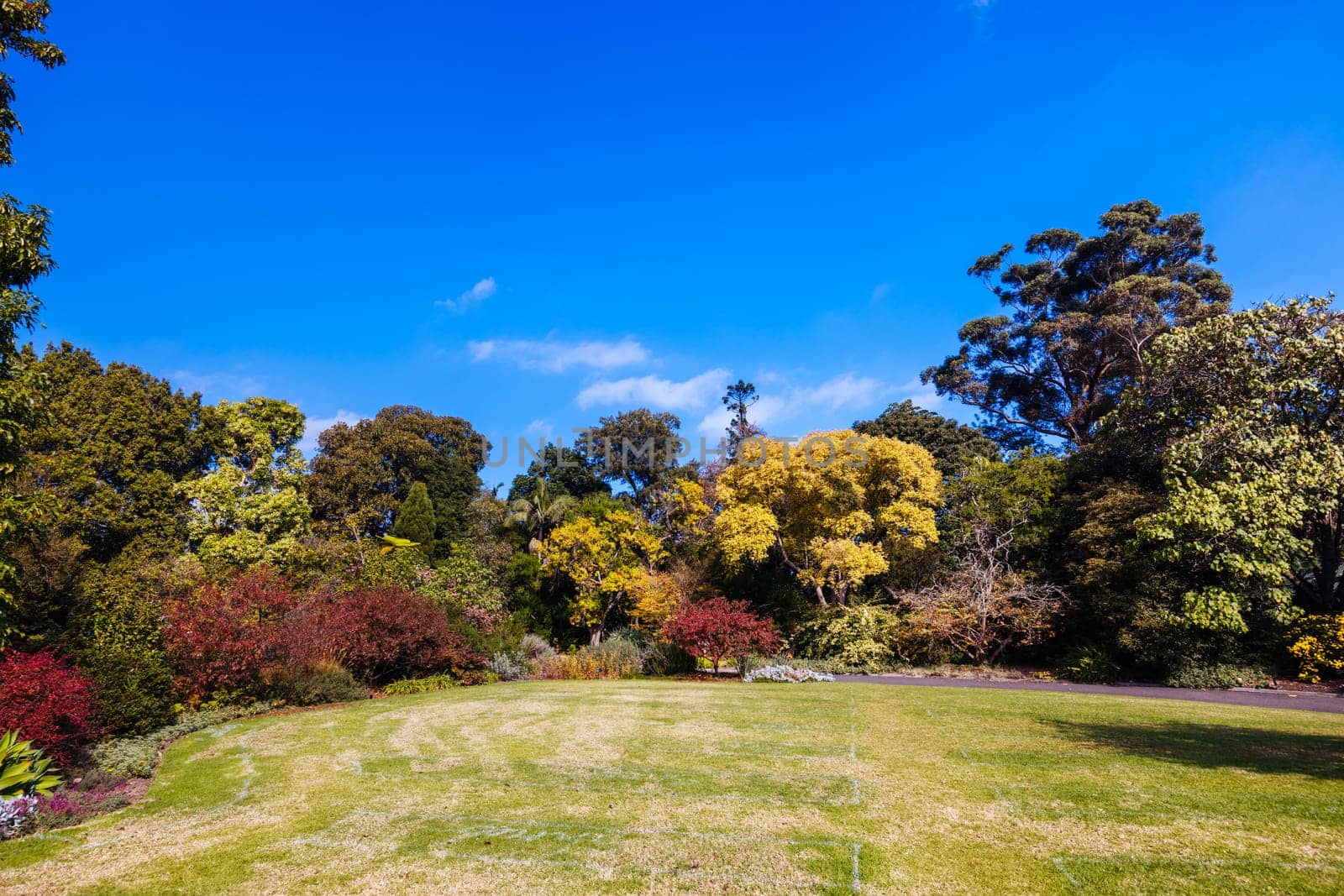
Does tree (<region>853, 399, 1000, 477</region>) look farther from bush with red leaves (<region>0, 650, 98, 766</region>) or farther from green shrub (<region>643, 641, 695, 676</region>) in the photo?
bush with red leaves (<region>0, 650, 98, 766</region>)

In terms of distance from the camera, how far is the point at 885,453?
754 inches

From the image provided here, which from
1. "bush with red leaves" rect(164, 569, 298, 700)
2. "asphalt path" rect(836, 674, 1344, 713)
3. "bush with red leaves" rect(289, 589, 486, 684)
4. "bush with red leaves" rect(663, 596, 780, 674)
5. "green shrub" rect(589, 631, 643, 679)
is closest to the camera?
"asphalt path" rect(836, 674, 1344, 713)

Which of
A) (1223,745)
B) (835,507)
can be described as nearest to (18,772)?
(1223,745)

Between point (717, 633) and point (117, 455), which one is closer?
point (717, 633)

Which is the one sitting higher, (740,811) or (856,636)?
(856,636)

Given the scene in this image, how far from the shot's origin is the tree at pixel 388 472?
3275cm

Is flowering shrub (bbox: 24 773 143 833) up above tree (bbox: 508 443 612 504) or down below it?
below

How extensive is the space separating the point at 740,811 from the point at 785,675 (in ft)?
35.1

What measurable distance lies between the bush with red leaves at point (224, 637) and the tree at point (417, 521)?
16.5 metres

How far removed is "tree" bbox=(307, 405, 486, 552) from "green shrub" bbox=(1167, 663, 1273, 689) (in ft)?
89.4

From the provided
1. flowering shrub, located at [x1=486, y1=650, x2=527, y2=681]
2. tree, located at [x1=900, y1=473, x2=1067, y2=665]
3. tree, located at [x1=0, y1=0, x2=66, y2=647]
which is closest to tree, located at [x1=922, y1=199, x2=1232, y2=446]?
tree, located at [x1=900, y1=473, x2=1067, y2=665]

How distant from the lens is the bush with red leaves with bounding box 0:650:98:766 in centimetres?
705

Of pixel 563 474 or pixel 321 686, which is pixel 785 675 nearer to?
pixel 321 686

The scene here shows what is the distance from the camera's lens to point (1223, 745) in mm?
7598
